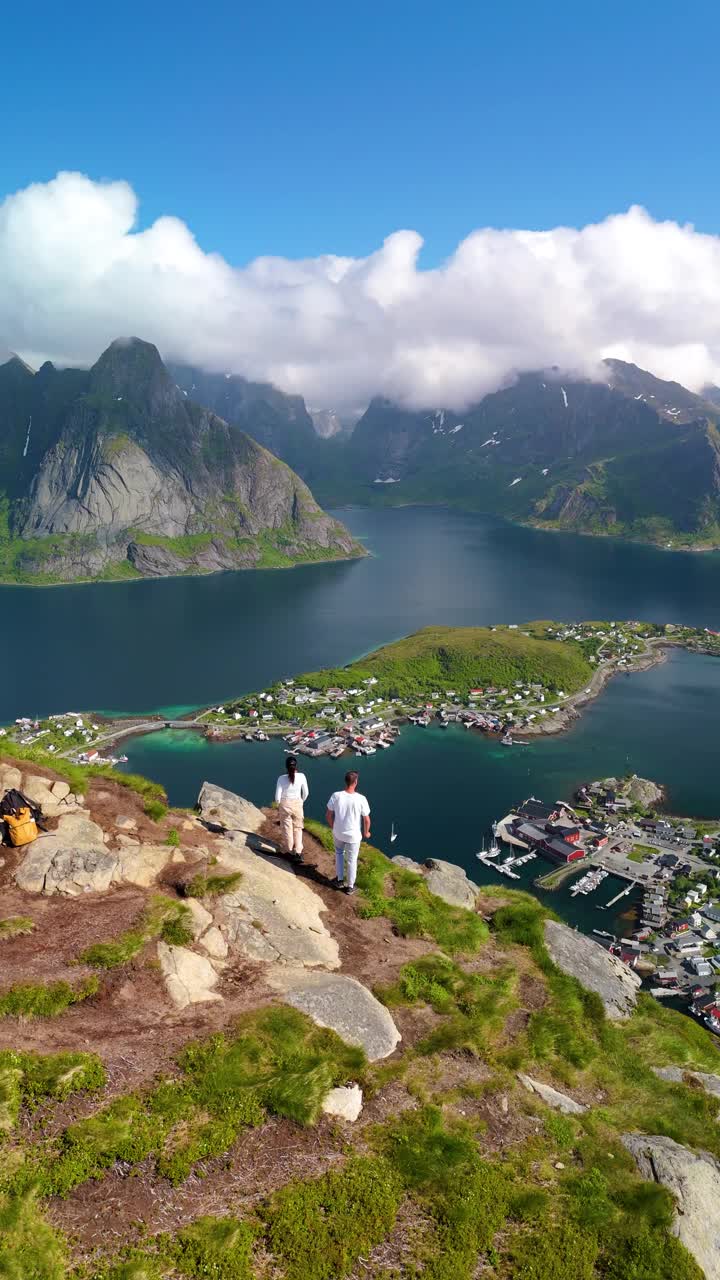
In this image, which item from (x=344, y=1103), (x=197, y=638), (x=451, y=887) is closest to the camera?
(x=344, y=1103)

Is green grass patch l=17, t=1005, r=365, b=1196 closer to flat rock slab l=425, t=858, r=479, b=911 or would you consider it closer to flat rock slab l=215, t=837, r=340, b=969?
flat rock slab l=215, t=837, r=340, b=969

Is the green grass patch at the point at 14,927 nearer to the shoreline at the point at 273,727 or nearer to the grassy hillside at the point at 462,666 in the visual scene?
the shoreline at the point at 273,727

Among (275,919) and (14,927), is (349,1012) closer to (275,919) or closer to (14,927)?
(275,919)

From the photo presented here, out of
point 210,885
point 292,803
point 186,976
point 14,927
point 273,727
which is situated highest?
point 292,803

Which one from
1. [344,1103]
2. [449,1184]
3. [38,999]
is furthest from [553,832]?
[38,999]

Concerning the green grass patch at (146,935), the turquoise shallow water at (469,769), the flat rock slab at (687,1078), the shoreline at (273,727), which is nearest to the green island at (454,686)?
the shoreline at (273,727)

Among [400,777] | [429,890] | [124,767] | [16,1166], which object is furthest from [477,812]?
[16,1166]
